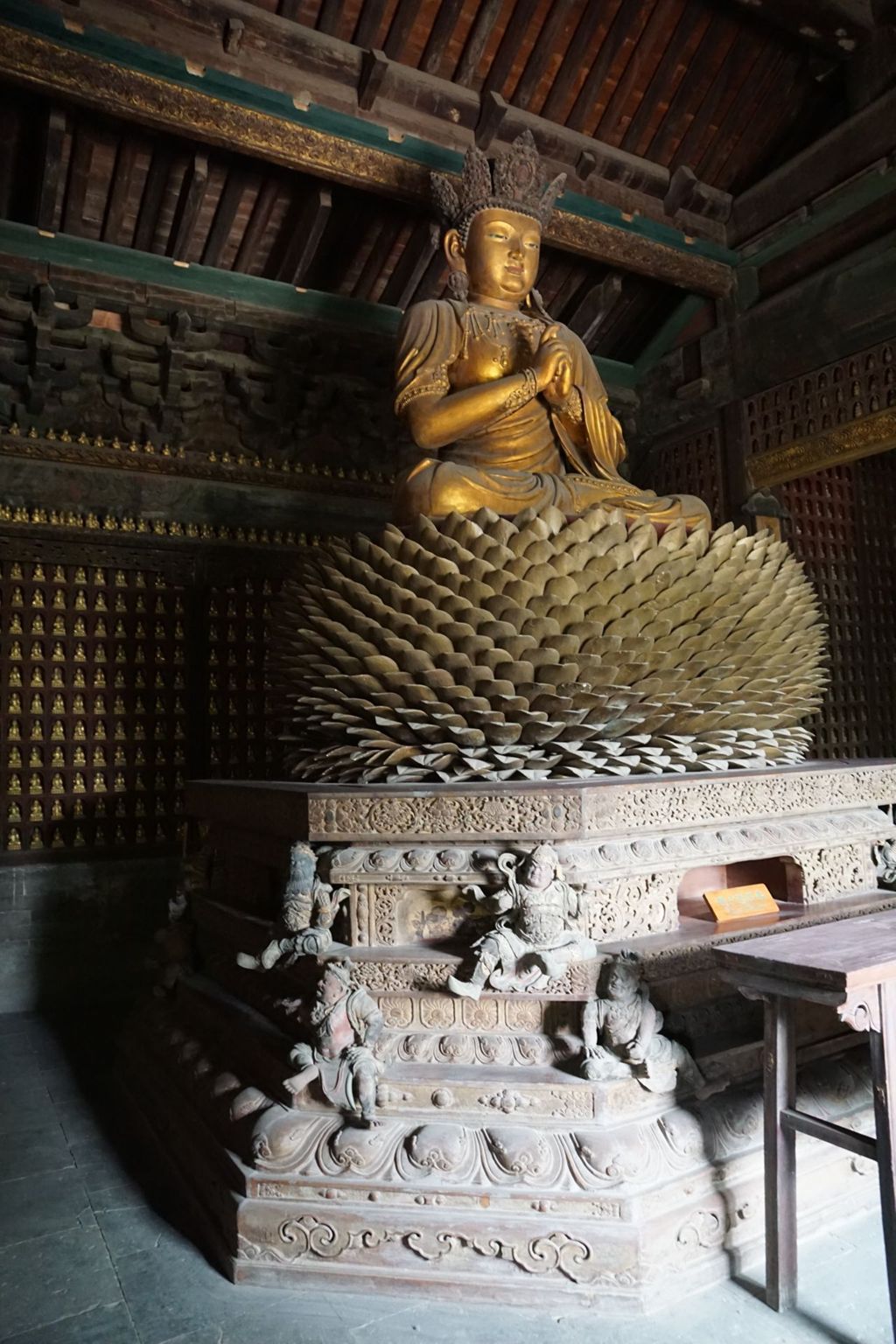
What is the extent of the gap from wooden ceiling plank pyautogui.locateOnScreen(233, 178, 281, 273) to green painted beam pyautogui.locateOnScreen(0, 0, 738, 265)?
459mm

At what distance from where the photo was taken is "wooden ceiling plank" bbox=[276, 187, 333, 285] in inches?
202

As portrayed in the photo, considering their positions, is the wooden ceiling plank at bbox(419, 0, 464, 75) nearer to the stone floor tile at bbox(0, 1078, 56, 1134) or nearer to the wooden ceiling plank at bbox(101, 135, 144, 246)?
the wooden ceiling plank at bbox(101, 135, 144, 246)

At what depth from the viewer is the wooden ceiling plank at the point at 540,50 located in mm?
5109

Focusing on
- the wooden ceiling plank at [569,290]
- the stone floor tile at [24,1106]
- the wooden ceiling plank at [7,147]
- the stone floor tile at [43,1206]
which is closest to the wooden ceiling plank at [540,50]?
the wooden ceiling plank at [569,290]

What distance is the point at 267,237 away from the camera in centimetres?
541

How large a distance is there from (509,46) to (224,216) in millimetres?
1870

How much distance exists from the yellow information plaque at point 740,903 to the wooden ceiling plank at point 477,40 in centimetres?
472

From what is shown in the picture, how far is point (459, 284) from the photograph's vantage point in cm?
484

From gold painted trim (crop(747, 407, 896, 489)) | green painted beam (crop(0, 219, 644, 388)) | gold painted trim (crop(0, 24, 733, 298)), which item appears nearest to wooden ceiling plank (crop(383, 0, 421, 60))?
gold painted trim (crop(0, 24, 733, 298))

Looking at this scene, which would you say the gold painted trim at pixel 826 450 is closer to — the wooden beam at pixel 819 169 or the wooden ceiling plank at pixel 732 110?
the wooden beam at pixel 819 169

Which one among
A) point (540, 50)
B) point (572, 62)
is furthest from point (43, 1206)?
point (572, 62)

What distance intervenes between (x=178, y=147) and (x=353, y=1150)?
Result: 4.89m

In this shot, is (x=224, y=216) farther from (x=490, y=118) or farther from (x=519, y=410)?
(x=519, y=410)

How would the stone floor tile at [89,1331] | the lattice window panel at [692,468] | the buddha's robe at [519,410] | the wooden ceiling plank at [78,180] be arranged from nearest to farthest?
the stone floor tile at [89,1331] < the buddha's robe at [519,410] < the wooden ceiling plank at [78,180] < the lattice window panel at [692,468]
